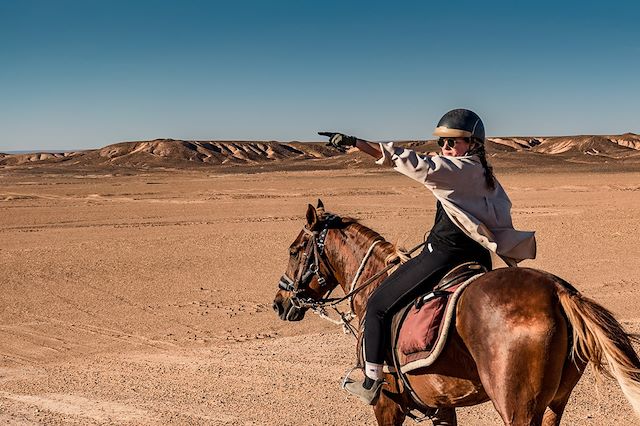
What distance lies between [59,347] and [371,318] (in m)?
7.73

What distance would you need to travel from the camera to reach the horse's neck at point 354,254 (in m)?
5.28

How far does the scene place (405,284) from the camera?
453 cm

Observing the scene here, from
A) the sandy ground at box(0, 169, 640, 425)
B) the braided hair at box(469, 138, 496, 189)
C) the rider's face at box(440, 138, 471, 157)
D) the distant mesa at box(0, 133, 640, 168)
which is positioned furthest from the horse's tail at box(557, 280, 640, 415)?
the distant mesa at box(0, 133, 640, 168)

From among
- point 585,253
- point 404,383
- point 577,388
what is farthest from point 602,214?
point 404,383

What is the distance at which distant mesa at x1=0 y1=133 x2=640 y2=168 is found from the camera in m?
113

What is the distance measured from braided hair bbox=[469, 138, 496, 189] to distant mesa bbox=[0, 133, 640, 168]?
336ft

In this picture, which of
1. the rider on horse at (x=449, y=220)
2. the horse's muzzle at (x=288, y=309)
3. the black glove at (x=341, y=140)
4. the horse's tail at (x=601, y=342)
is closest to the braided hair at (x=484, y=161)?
the rider on horse at (x=449, y=220)

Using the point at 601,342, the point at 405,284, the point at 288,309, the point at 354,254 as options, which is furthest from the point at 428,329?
the point at 288,309

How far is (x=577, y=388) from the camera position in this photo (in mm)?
8250

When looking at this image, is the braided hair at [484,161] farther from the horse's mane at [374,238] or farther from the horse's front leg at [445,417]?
the horse's front leg at [445,417]

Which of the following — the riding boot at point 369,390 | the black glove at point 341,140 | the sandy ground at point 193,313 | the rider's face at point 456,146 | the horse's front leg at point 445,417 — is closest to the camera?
the black glove at point 341,140

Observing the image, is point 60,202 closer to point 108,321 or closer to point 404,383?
point 108,321

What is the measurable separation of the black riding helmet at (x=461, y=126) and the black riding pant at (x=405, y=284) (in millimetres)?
721

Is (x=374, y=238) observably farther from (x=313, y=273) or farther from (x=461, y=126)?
(x=461, y=126)
